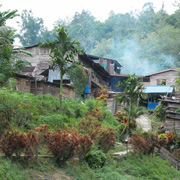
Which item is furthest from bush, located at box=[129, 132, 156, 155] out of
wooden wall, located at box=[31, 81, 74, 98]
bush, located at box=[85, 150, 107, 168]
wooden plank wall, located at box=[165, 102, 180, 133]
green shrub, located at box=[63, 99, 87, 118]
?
wooden wall, located at box=[31, 81, 74, 98]

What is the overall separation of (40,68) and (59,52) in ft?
56.0

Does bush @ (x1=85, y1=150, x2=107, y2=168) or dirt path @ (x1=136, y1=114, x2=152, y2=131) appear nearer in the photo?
bush @ (x1=85, y1=150, x2=107, y2=168)

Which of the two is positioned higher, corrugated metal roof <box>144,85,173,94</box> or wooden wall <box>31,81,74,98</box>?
corrugated metal roof <box>144,85,173,94</box>

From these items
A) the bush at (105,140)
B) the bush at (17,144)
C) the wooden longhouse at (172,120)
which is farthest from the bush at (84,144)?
the wooden longhouse at (172,120)

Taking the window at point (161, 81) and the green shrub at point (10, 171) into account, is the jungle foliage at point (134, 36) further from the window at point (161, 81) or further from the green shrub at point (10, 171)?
the green shrub at point (10, 171)

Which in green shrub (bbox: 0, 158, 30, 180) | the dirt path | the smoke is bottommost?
the dirt path

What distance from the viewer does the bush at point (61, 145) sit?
27.7 ft

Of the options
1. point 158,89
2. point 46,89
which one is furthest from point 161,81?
point 46,89

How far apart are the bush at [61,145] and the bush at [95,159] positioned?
124cm

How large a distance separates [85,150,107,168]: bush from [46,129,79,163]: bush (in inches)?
48.6

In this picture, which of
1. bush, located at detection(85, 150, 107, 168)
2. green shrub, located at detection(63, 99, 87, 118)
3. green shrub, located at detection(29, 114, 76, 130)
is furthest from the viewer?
green shrub, located at detection(63, 99, 87, 118)

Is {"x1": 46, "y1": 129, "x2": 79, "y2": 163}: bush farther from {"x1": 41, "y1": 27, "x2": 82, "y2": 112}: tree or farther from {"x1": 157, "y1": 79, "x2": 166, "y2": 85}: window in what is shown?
{"x1": 157, "y1": 79, "x2": 166, "y2": 85}: window

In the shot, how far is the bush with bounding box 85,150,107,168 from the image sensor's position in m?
9.66

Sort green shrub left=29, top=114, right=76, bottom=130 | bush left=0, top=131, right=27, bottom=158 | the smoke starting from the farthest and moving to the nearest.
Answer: the smoke, green shrub left=29, top=114, right=76, bottom=130, bush left=0, top=131, right=27, bottom=158
